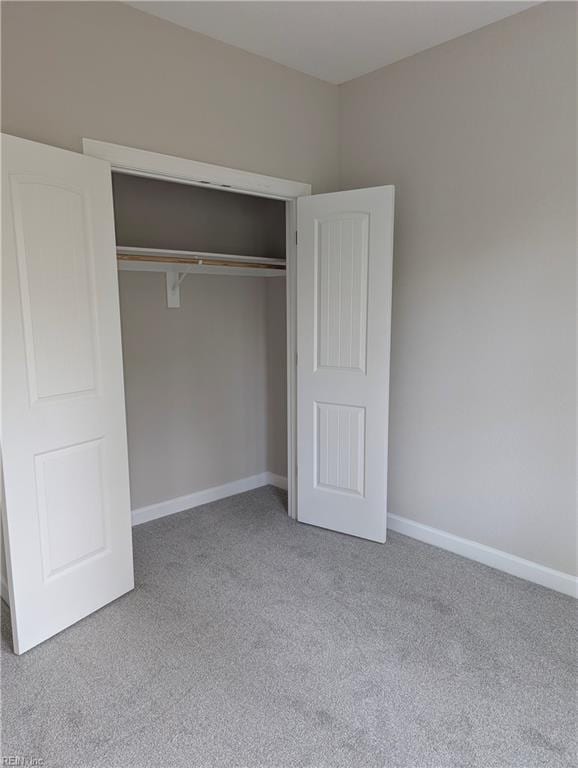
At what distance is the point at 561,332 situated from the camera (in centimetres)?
254

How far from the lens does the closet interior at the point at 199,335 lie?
11.0 ft

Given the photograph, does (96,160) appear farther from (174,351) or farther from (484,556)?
(484,556)

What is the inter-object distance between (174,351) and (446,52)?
2.36 meters

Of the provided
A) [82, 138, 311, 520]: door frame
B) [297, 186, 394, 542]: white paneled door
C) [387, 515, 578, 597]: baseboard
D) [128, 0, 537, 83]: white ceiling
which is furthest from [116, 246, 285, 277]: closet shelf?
[387, 515, 578, 597]: baseboard

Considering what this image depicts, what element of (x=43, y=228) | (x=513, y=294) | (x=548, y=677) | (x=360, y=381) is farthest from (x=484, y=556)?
(x=43, y=228)

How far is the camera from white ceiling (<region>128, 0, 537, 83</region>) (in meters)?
2.45

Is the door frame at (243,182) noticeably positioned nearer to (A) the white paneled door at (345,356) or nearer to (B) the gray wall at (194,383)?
(A) the white paneled door at (345,356)

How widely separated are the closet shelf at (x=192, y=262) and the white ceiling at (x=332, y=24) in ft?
3.72

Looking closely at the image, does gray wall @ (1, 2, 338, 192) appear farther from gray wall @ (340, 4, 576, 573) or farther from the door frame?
gray wall @ (340, 4, 576, 573)

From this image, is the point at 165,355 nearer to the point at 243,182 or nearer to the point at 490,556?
the point at 243,182

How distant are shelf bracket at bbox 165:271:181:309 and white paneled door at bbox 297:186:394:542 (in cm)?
82

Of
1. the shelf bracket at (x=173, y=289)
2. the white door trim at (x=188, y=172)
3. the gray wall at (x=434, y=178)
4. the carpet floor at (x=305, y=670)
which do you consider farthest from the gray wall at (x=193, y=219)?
the carpet floor at (x=305, y=670)

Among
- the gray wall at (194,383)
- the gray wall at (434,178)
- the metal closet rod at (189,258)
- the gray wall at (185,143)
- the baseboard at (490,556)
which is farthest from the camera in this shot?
the gray wall at (194,383)

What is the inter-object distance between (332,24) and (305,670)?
2.95 metres
